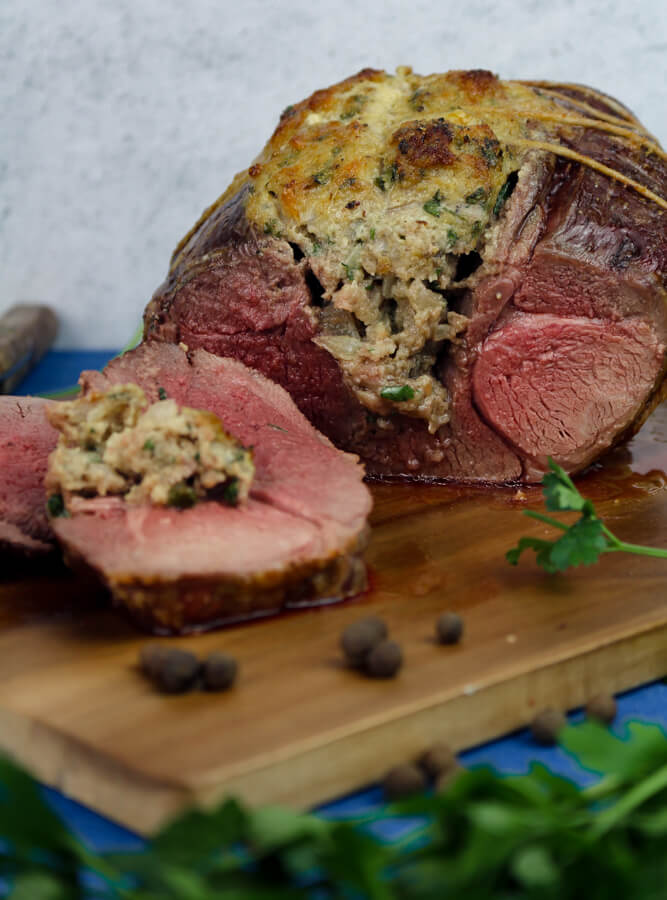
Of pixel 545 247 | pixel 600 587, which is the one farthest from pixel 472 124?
pixel 600 587

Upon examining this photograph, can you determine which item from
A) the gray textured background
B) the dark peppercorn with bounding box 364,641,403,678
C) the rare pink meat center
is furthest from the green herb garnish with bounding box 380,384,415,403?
the gray textured background

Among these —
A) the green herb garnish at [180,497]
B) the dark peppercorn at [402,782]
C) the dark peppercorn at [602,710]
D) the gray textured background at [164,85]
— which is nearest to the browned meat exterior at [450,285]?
the green herb garnish at [180,497]

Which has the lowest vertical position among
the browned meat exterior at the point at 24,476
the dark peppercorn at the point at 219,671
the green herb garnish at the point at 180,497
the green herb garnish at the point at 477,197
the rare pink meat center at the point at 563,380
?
the browned meat exterior at the point at 24,476

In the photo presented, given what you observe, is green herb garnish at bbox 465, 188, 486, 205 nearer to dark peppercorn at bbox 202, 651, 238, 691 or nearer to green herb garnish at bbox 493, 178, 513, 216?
green herb garnish at bbox 493, 178, 513, 216

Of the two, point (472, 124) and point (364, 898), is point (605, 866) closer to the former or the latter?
point (364, 898)

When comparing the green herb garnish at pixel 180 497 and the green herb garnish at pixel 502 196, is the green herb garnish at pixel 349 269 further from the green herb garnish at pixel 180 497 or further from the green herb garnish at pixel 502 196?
the green herb garnish at pixel 180 497

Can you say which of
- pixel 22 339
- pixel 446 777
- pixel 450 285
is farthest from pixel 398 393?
pixel 22 339
